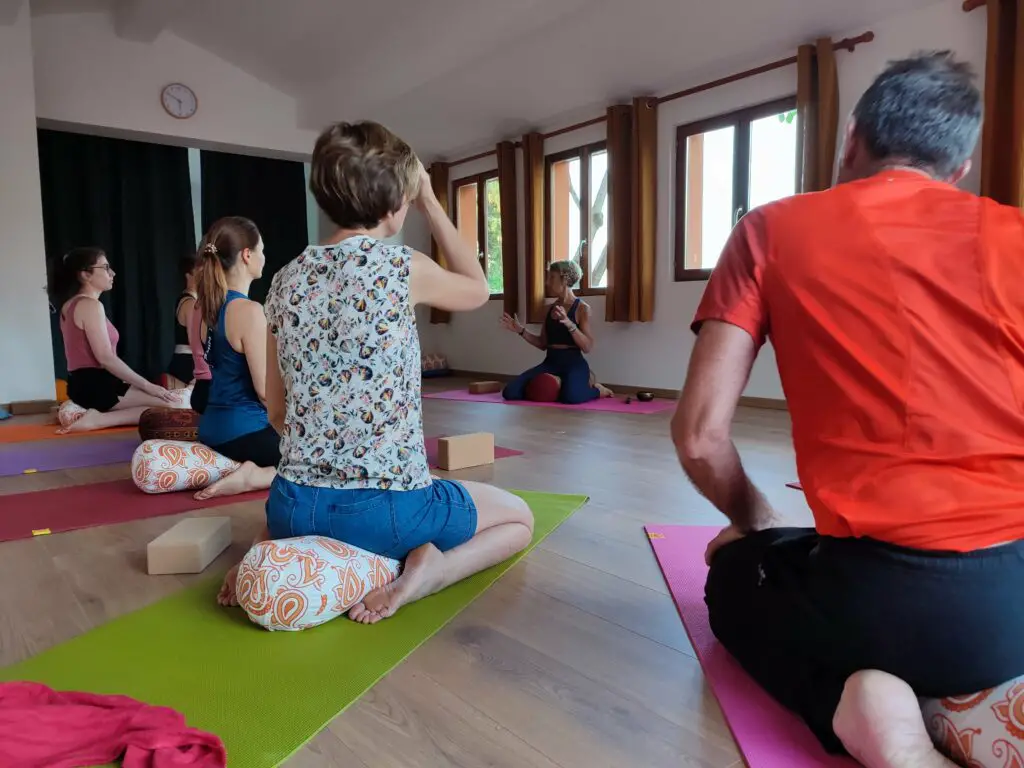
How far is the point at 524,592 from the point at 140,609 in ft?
2.81

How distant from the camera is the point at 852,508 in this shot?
3.00 feet

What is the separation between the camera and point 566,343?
529cm

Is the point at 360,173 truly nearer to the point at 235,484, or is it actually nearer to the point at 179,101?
the point at 235,484

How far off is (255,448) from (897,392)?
2254 millimetres

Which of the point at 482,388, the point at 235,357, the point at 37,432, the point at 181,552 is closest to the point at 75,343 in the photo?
the point at 37,432

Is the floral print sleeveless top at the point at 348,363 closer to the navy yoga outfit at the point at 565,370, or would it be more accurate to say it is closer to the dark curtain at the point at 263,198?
the navy yoga outfit at the point at 565,370

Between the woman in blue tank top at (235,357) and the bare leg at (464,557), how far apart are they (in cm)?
105

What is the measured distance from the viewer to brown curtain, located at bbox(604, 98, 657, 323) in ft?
17.1

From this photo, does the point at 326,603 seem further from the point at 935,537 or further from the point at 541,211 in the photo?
the point at 541,211

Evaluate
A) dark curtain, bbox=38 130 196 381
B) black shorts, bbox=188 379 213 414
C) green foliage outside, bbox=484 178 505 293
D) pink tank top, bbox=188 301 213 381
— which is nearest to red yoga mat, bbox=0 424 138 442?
black shorts, bbox=188 379 213 414

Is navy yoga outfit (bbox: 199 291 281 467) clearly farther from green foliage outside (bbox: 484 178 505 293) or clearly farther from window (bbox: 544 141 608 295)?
green foliage outside (bbox: 484 178 505 293)

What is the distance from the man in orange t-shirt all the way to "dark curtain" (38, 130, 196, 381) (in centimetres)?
696

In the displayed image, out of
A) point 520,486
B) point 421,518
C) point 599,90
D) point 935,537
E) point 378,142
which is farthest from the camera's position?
point 599,90

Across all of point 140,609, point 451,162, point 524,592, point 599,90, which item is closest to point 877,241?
point 524,592
